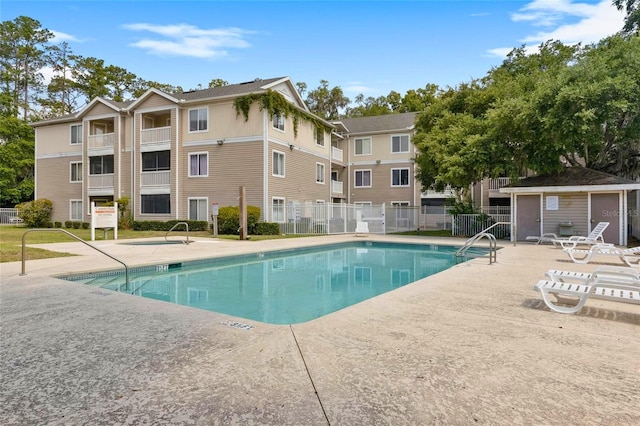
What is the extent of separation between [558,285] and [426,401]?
3486 mm

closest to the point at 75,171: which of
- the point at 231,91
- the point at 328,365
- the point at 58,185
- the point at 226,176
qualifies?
the point at 58,185

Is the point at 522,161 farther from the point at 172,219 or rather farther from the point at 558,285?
the point at 172,219

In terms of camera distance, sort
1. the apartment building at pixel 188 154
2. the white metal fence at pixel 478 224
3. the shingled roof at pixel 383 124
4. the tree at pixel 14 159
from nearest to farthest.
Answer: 1. the white metal fence at pixel 478 224
2. the apartment building at pixel 188 154
3. the shingled roof at pixel 383 124
4. the tree at pixel 14 159

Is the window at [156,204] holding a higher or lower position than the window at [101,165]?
lower

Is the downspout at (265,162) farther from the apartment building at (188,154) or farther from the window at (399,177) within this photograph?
the window at (399,177)

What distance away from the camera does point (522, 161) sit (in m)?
18.1

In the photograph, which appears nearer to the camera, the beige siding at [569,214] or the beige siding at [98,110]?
the beige siding at [569,214]

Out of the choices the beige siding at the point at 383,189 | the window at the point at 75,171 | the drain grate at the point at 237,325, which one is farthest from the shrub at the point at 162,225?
the drain grate at the point at 237,325

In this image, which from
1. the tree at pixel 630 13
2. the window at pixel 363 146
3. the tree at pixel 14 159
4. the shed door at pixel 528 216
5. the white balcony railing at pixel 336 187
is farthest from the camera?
the tree at pixel 14 159

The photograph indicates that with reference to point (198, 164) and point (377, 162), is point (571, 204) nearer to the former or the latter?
point (377, 162)

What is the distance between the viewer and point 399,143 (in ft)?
101

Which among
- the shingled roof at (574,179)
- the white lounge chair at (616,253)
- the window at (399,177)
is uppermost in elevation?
the window at (399,177)

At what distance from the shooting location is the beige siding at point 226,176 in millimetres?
21547

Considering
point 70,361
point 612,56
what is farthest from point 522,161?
point 70,361
